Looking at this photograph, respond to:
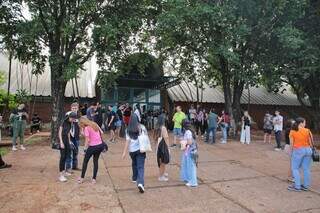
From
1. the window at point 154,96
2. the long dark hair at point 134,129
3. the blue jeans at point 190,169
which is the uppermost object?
the window at point 154,96

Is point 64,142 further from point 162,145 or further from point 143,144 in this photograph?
point 162,145

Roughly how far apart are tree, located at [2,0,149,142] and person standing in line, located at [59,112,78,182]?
235 inches

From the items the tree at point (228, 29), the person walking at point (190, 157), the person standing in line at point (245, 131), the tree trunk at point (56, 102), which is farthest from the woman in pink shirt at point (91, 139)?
the person standing in line at point (245, 131)

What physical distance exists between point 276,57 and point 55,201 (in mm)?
14157

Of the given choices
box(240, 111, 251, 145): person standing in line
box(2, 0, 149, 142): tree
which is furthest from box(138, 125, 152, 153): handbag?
box(240, 111, 251, 145): person standing in line

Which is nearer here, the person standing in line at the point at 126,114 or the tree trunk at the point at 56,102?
the tree trunk at the point at 56,102

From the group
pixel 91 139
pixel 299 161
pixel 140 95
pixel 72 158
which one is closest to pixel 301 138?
pixel 299 161

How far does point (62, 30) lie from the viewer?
1482 cm

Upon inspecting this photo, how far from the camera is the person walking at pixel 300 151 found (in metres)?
7.96

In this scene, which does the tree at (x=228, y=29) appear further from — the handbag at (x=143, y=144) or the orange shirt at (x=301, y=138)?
the handbag at (x=143, y=144)

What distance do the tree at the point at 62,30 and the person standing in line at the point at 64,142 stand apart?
598 cm

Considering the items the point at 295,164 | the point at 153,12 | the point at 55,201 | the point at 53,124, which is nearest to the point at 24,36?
the point at 53,124

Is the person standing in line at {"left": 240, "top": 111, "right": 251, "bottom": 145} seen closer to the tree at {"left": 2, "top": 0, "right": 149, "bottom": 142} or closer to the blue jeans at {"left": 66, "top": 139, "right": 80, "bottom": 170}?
the tree at {"left": 2, "top": 0, "right": 149, "bottom": 142}

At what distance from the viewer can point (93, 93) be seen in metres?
27.2
